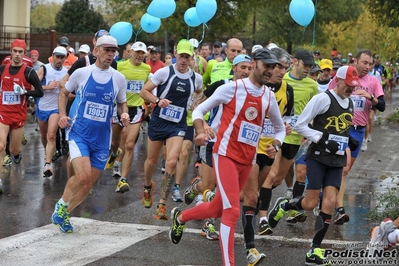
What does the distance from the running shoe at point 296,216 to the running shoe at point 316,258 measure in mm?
2087

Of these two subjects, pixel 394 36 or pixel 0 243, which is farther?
pixel 394 36

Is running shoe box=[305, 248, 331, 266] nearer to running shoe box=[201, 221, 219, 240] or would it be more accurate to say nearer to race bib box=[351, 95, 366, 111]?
running shoe box=[201, 221, 219, 240]

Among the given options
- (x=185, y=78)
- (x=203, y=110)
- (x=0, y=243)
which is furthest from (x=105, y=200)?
(x=203, y=110)

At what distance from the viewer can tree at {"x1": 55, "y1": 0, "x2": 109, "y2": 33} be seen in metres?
48.2

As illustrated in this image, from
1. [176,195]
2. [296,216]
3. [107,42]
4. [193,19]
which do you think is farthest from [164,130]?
[193,19]

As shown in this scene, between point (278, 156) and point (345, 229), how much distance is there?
3.94 ft

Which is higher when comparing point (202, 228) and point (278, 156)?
point (278, 156)

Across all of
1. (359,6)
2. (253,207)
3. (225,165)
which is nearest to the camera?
(225,165)

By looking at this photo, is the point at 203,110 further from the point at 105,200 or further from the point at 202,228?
the point at 105,200

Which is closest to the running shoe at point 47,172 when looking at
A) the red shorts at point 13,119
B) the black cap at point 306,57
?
the red shorts at point 13,119

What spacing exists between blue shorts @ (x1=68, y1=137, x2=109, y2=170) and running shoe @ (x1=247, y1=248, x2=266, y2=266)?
2181 mm

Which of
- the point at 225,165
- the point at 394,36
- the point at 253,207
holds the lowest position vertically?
the point at 253,207

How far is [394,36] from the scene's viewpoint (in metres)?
10.1

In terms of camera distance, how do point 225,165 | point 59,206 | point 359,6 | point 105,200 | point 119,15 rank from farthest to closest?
point 359,6, point 119,15, point 105,200, point 59,206, point 225,165
